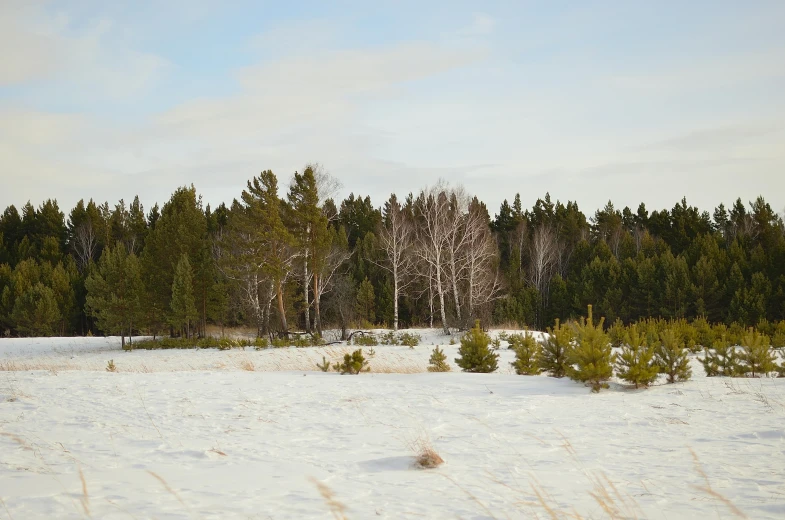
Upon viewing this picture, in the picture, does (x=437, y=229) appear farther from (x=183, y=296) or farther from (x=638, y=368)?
(x=638, y=368)

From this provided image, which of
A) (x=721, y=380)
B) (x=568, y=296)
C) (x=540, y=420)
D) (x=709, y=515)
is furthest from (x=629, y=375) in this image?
(x=568, y=296)

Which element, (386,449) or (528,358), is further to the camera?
(528,358)

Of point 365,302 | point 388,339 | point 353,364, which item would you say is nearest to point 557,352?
point 353,364

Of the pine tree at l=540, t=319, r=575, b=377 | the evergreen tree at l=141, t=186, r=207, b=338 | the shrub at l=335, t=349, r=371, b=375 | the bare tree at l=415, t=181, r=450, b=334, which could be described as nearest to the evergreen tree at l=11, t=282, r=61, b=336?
the evergreen tree at l=141, t=186, r=207, b=338

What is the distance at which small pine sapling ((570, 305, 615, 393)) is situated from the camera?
990 centimetres

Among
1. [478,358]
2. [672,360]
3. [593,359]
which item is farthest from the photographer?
[478,358]

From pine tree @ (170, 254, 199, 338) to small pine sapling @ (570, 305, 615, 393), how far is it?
84.9 ft

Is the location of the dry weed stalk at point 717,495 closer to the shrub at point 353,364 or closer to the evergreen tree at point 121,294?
the shrub at point 353,364

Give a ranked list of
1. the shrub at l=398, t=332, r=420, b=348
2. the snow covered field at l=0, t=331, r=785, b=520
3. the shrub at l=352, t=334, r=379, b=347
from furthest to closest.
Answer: the shrub at l=352, t=334, r=379, b=347 → the shrub at l=398, t=332, r=420, b=348 → the snow covered field at l=0, t=331, r=785, b=520

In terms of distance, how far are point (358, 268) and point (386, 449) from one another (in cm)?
4436

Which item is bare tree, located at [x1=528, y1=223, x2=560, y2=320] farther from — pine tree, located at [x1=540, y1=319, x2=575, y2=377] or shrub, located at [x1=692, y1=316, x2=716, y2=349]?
pine tree, located at [x1=540, y1=319, x2=575, y2=377]

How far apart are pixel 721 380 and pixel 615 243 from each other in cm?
4827

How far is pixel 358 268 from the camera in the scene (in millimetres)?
50594

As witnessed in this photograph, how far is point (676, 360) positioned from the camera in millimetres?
10359
